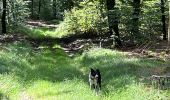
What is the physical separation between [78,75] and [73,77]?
3.18ft

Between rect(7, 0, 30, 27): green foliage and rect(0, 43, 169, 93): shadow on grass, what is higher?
rect(7, 0, 30, 27): green foliage

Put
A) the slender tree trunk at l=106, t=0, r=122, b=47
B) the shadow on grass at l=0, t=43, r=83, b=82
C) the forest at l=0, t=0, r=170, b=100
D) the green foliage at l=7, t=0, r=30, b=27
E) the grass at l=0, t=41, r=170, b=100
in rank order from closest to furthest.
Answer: the grass at l=0, t=41, r=170, b=100
the forest at l=0, t=0, r=170, b=100
the shadow on grass at l=0, t=43, r=83, b=82
the slender tree trunk at l=106, t=0, r=122, b=47
the green foliage at l=7, t=0, r=30, b=27

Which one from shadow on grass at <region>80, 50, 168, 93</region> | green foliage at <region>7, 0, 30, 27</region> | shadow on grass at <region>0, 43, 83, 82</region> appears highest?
green foliage at <region>7, 0, 30, 27</region>

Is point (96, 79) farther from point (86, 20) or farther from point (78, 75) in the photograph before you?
point (86, 20)

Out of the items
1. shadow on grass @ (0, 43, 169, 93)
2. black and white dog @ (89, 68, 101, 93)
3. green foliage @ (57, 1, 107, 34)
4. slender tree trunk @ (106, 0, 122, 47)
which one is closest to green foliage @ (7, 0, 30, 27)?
green foliage @ (57, 1, 107, 34)

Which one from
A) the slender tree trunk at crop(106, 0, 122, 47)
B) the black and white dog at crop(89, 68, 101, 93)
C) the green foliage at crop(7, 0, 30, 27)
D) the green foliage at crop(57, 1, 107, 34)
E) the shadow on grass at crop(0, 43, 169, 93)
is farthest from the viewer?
→ the green foliage at crop(7, 0, 30, 27)

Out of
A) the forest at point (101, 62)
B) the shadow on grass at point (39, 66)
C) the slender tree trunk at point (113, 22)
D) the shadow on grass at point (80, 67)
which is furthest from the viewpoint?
the slender tree trunk at point (113, 22)

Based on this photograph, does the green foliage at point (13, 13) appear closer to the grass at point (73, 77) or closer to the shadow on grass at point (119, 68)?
the grass at point (73, 77)

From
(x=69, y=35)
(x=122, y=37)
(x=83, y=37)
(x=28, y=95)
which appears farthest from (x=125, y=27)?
(x=28, y=95)

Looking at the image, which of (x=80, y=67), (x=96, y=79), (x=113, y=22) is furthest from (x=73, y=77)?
(x=113, y=22)

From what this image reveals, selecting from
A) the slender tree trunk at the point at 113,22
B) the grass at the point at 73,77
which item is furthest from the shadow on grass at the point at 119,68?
the slender tree trunk at the point at 113,22

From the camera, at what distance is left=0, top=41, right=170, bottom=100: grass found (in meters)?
15.5

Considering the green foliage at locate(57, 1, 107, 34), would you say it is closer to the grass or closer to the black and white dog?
the grass

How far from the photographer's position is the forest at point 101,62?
52.7ft
